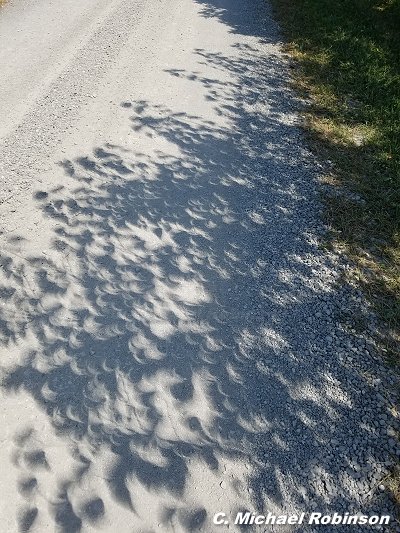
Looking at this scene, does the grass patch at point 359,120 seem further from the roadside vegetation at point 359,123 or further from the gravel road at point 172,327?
the gravel road at point 172,327

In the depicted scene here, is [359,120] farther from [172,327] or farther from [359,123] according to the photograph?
[172,327]

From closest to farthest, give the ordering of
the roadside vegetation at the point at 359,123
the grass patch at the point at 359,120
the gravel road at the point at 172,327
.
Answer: the gravel road at the point at 172,327, the roadside vegetation at the point at 359,123, the grass patch at the point at 359,120

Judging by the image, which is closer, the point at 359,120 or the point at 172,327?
the point at 172,327

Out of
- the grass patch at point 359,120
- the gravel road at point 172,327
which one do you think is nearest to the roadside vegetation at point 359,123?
the grass patch at point 359,120

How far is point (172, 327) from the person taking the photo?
4.42m

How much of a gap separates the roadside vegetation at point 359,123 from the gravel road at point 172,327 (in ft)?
1.09

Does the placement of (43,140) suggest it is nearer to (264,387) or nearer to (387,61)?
(264,387)

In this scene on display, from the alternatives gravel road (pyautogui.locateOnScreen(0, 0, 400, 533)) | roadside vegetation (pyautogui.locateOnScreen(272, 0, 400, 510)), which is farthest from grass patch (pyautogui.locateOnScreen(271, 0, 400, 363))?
gravel road (pyautogui.locateOnScreen(0, 0, 400, 533))

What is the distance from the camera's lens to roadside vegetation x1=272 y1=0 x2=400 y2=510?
207 inches

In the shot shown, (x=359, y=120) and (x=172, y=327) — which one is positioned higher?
(x=359, y=120)

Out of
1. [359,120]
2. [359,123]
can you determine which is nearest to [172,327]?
[359,123]

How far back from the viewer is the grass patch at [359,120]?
536 cm

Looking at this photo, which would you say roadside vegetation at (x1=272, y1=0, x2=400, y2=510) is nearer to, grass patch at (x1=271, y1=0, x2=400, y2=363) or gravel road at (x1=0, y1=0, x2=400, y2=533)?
grass patch at (x1=271, y1=0, x2=400, y2=363)

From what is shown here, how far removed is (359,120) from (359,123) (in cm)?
12
